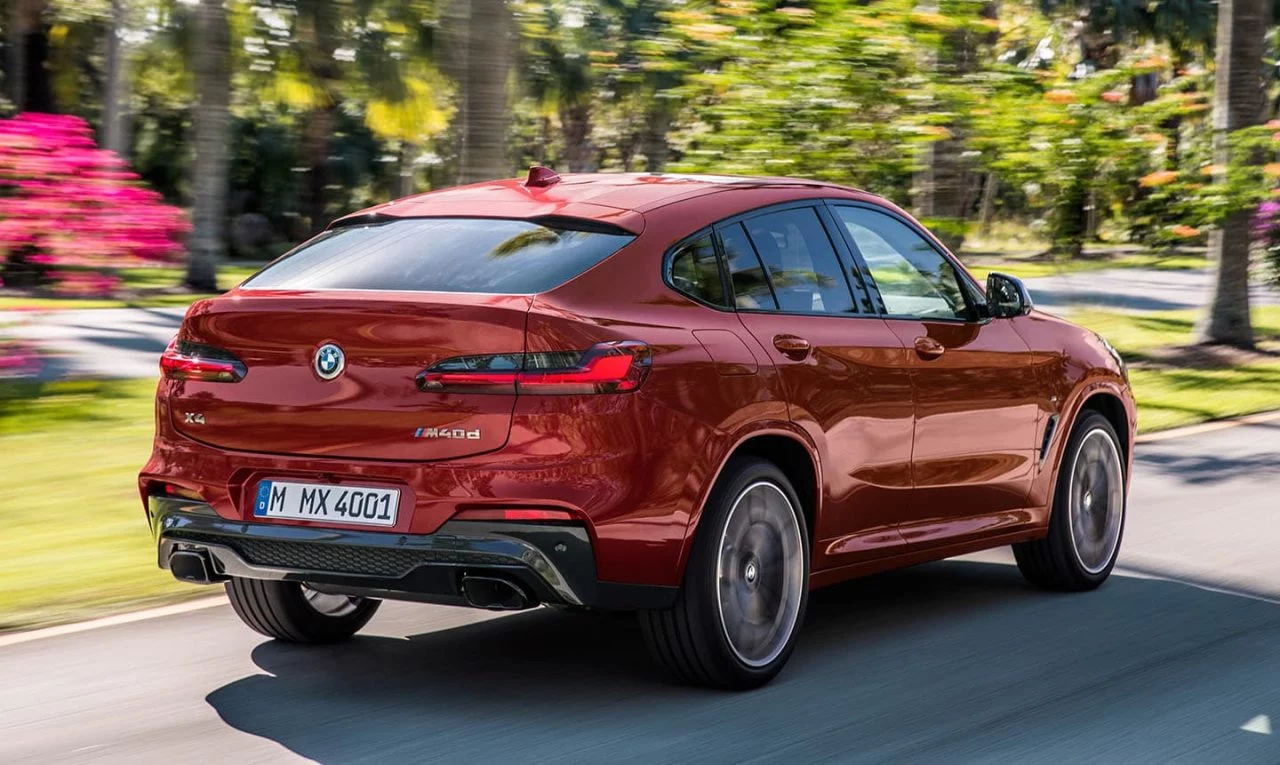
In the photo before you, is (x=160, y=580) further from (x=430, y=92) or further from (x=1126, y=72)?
(x=430, y=92)

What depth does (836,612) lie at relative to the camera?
7.14 m

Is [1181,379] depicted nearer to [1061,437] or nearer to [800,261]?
[1061,437]

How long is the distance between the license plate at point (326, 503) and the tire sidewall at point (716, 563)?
92 centimetres

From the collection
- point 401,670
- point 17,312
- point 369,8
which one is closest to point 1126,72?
point 17,312

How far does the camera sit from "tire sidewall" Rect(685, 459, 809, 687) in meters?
5.46

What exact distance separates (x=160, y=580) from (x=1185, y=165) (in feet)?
48.0

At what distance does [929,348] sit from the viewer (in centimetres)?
663

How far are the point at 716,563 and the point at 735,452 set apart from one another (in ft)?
1.20

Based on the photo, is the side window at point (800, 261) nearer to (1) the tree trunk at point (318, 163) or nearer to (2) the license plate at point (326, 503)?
(2) the license plate at point (326, 503)

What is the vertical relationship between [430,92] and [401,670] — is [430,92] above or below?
above

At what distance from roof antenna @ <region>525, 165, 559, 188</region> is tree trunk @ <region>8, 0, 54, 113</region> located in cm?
2885

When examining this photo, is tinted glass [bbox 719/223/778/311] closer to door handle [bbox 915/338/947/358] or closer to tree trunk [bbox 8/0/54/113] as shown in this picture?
door handle [bbox 915/338/947/358]

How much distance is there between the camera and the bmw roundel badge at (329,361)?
17.3 ft


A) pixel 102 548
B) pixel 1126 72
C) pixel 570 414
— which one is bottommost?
pixel 102 548
